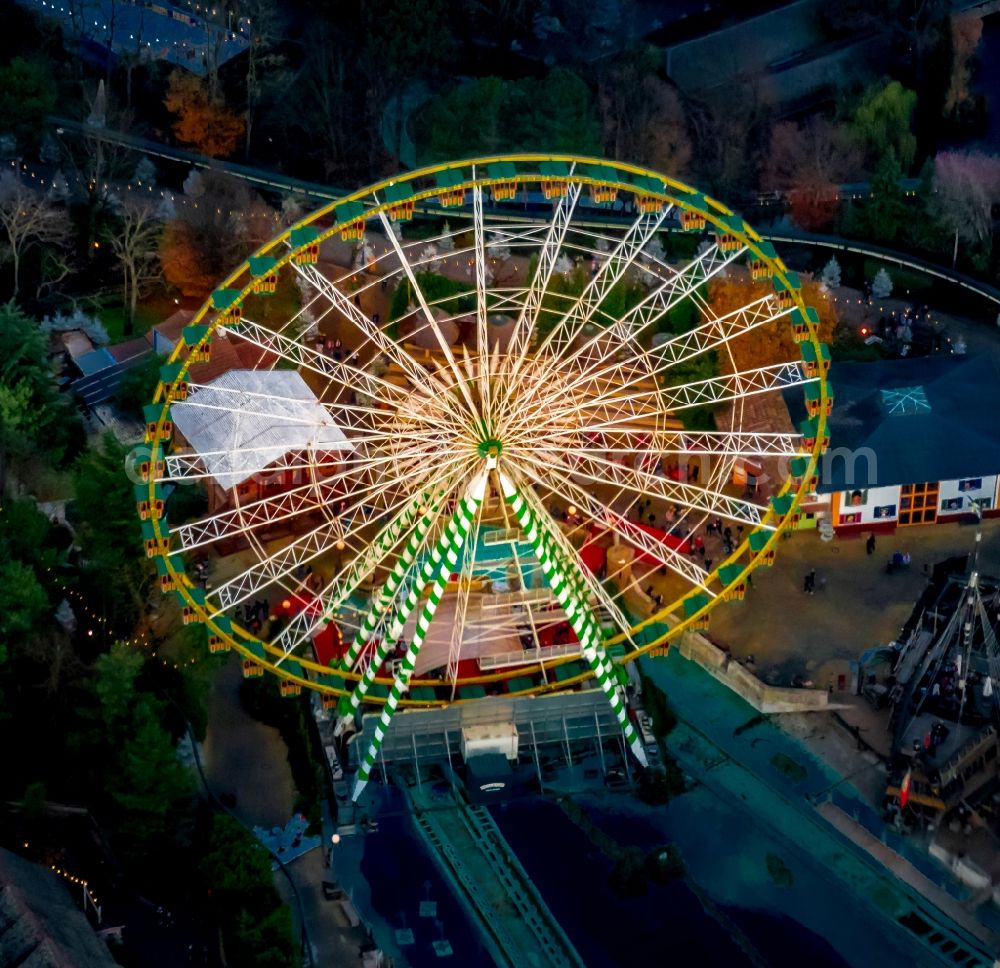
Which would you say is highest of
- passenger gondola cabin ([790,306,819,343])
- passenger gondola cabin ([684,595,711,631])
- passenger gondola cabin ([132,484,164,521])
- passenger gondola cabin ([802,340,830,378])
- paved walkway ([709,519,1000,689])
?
passenger gondola cabin ([790,306,819,343])

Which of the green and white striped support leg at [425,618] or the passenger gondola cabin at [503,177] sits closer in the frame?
the passenger gondola cabin at [503,177]

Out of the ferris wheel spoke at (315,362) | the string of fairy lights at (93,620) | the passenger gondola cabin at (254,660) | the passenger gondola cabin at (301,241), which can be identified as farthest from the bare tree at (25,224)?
the passenger gondola cabin at (301,241)

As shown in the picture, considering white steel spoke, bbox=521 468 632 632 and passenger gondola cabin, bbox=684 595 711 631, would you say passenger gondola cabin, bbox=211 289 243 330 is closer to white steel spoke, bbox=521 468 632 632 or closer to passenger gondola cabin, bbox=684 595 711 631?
white steel spoke, bbox=521 468 632 632

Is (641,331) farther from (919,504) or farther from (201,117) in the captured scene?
(201,117)

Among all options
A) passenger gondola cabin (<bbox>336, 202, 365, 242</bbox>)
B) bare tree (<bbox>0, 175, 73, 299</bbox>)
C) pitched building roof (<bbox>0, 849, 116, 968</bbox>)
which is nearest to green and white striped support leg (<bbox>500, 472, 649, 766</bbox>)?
passenger gondola cabin (<bbox>336, 202, 365, 242</bbox>)

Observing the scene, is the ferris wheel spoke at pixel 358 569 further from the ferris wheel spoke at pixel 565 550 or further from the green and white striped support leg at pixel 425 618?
the ferris wheel spoke at pixel 565 550

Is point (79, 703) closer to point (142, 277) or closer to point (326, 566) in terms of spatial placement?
point (326, 566)
